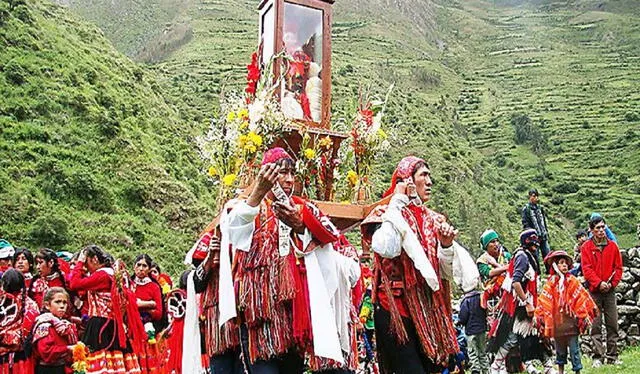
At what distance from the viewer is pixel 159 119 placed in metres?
38.4

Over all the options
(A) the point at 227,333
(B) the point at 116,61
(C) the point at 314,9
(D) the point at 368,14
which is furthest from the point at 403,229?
(D) the point at 368,14

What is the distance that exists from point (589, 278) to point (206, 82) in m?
45.5

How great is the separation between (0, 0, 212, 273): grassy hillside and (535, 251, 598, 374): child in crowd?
19854mm

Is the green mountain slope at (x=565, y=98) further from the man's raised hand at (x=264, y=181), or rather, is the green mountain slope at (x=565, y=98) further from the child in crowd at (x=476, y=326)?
the man's raised hand at (x=264, y=181)

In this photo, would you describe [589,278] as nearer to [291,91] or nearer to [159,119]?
[291,91]

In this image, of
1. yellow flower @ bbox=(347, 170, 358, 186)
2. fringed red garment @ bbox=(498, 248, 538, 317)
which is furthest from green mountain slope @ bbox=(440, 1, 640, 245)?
yellow flower @ bbox=(347, 170, 358, 186)

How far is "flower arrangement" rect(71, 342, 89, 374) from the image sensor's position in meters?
6.50

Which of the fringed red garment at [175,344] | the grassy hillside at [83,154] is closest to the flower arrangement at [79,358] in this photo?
the fringed red garment at [175,344]

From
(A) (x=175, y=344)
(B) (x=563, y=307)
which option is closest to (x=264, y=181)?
(B) (x=563, y=307)

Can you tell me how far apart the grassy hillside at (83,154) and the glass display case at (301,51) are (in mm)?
18757

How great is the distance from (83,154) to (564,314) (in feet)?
85.3

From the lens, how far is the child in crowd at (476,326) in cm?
829

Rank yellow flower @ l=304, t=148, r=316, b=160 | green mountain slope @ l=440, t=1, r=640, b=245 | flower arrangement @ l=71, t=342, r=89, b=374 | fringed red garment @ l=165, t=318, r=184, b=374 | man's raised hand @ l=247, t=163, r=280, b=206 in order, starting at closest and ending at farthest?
man's raised hand @ l=247, t=163, r=280, b=206 → flower arrangement @ l=71, t=342, r=89, b=374 → yellow flower @ l=304, t=148, r=316, b=160 → fringed red garment @ l=165, t=318, r=184, b=374 → green mountain slope @ l=440, t=1, r=640, b=245

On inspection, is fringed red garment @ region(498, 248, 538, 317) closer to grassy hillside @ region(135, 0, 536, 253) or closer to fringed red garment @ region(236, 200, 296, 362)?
fringed red garment @ region(236, 200, 296, 362)
